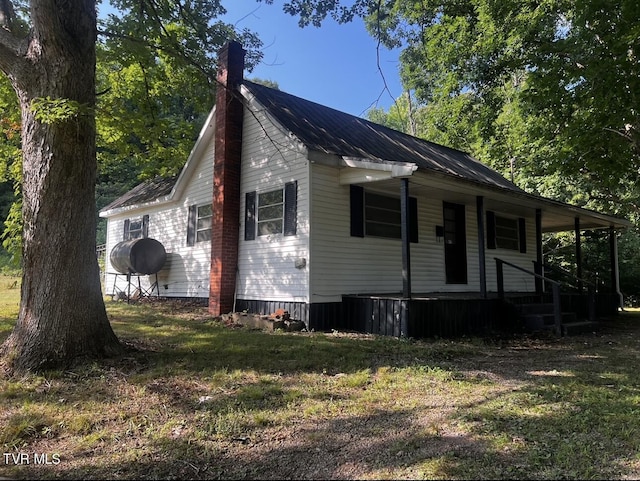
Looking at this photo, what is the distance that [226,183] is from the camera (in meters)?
10.2

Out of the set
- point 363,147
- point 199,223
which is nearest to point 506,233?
point 363,147

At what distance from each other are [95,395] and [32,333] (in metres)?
1.30

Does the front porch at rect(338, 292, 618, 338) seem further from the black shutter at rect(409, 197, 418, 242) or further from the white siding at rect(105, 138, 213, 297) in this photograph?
the white siding at rect(105, 138, 213, 297)

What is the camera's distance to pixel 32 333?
492 cm

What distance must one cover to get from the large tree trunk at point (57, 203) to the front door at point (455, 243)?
822 centimetres

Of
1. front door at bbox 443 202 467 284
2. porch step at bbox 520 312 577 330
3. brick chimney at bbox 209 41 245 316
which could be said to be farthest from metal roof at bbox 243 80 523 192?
porch step at bbox 520 312 577 330

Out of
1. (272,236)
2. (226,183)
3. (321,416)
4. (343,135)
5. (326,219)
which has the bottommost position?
(321,416)

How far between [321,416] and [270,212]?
629 centimetres

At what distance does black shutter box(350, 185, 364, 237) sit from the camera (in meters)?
9.23

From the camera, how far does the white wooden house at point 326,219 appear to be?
8.58 m

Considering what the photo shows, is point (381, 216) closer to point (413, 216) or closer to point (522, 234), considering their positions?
point (413, 216)

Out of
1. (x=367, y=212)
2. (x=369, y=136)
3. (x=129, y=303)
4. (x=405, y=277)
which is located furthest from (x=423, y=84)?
(x=129, y=303)

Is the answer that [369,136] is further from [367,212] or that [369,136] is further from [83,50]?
[83,50]

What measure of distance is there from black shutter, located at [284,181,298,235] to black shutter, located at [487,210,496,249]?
611 cm
